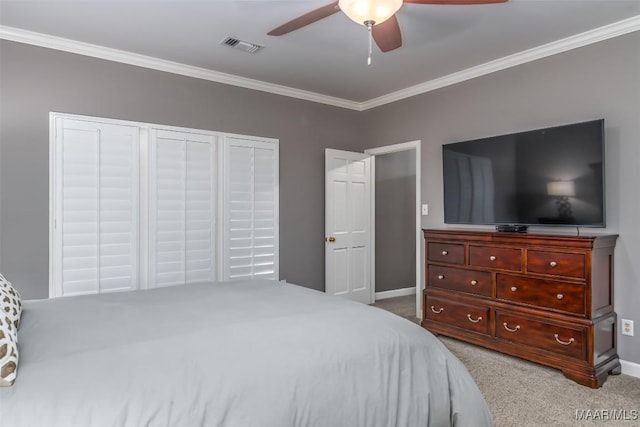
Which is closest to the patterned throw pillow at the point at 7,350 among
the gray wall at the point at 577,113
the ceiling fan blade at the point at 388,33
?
the ceiling fan blade at the point at 388,33

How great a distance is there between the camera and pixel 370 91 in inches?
189

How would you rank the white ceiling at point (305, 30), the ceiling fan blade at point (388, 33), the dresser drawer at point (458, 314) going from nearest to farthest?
the ceiling fan blade at point (388, 33) < the white ceiling at point (305, 30) < the dresser drawer at point (458, 314)

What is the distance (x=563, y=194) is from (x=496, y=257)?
2.39 ft

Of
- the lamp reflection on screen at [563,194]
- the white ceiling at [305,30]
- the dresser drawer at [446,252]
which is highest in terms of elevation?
the white ceiling at [305,30]

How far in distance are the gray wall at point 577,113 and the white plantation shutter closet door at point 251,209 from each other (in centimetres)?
177

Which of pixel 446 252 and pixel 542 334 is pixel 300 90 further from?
pixel 542 334

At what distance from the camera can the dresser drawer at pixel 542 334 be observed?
9.52 ft

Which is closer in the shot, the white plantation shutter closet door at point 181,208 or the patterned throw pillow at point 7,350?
the patterned throw pillow at point 7,350

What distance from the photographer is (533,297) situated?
3.18 metres

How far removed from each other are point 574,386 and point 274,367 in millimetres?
2519

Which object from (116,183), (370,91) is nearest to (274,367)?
(116,183)

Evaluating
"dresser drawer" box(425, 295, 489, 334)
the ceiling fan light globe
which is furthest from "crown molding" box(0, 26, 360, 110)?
"dresser drawer" box(425, 295, 489, 334)

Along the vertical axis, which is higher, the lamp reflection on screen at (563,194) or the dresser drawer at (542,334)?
the lamp reflection on screen at (563,194)

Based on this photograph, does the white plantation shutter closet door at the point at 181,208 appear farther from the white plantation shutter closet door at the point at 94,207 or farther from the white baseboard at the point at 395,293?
the white baseboard at the point at 395,293
